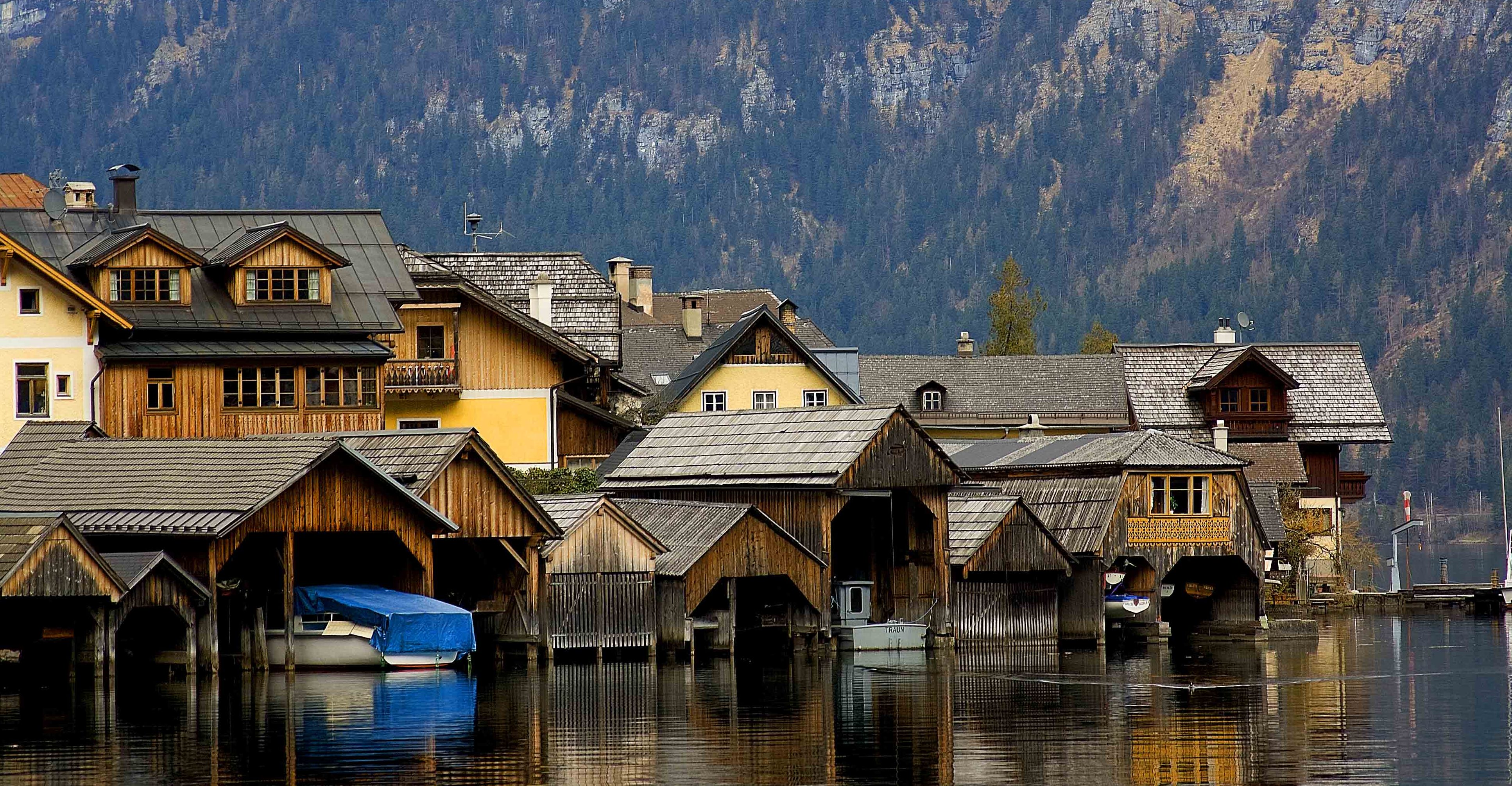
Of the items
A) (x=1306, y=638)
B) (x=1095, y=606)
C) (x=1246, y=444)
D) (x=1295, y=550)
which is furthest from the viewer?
(x=1246, y=444)

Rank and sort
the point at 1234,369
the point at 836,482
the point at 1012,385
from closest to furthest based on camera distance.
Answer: the point at 836,482 < the point at 1234,369 < the point at 1012,385

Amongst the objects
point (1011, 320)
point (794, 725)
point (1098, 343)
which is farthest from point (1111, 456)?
point (1098, 343)

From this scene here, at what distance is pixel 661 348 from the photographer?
112m

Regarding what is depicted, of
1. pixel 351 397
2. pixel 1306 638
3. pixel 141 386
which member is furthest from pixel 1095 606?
pixel 141 386

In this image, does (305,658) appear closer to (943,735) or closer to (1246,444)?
(943,735)

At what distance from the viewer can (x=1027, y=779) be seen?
39.5 metres

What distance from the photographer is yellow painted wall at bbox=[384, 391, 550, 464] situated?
3182 inches

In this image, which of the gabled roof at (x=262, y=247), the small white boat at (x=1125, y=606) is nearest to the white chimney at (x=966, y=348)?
the small white boat at (x=1125, y=606)

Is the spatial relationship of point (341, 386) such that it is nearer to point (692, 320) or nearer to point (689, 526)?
point (689, 526)

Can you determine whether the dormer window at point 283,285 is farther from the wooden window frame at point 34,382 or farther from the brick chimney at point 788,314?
the brick chimney at point 788,314

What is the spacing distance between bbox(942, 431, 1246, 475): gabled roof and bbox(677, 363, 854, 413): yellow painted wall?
1573cm

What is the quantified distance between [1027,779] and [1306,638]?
40.8 m

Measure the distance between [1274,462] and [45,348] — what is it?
5333 cm

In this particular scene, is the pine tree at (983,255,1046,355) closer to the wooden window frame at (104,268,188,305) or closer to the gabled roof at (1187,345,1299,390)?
the gabled roof at (1187,345,1299,390)
